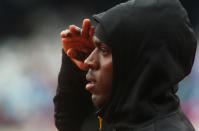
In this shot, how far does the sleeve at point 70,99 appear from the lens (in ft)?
4.24

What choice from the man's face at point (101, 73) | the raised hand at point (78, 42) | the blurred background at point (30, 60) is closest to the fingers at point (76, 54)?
the raised hand at point (78, 42)

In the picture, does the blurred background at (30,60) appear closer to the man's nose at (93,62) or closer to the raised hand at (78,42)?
the raised hand at (78,42)

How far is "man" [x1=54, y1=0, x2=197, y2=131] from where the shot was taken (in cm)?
98

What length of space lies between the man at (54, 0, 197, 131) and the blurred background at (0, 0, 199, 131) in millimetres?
2128

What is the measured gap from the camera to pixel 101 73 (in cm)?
102

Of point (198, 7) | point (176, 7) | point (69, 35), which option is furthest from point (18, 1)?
point (176, 7)

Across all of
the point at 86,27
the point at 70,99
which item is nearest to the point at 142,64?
the point at 86,27

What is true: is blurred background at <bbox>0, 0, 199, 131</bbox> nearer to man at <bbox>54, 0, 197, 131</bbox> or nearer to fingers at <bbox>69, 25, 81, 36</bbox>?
fingers at <bbox>69, 25, 81, 36</bbox>

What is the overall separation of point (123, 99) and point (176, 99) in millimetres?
144

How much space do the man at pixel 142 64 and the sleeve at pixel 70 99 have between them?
0.26 metres

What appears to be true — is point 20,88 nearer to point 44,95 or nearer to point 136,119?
point 44,95

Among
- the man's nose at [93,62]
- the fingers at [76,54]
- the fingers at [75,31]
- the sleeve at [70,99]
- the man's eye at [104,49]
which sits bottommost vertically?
the sleeve at [70,99]

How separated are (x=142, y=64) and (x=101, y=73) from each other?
0.11m

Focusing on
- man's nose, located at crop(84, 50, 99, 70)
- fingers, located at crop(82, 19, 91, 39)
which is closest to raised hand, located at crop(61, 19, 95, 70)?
fingers, located at crop(82, 19, 91, 39)
